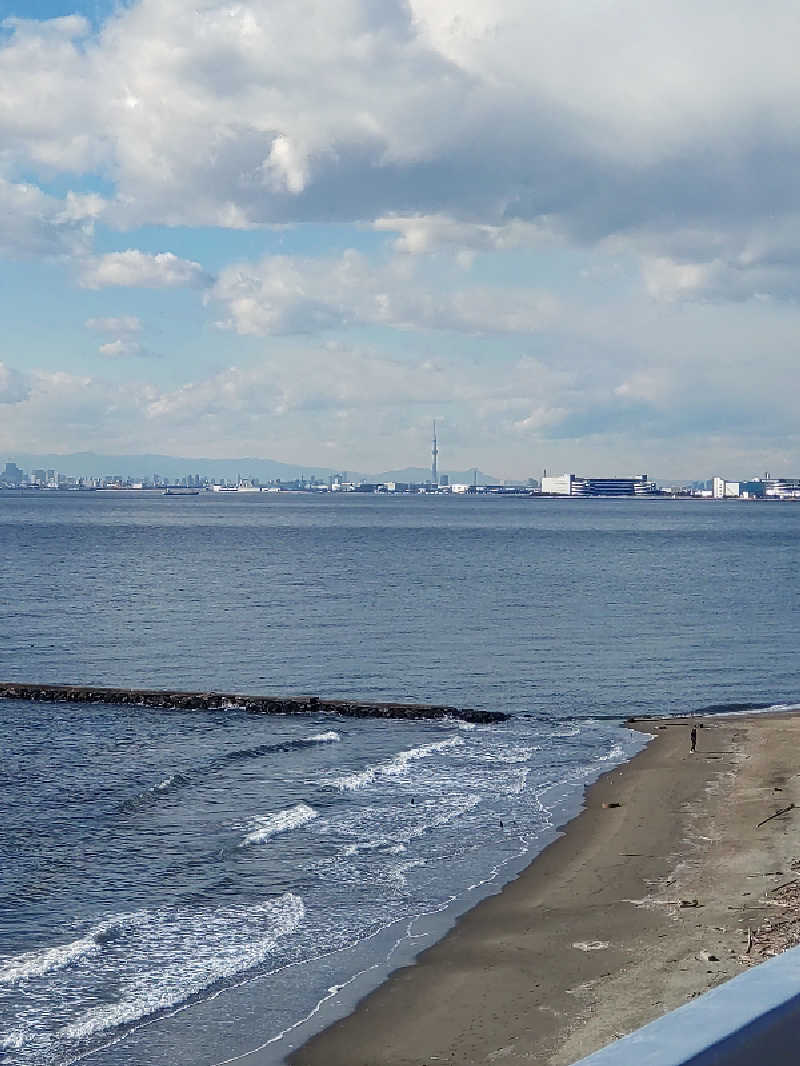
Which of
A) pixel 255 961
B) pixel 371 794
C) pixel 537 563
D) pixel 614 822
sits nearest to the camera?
pixel 255 961

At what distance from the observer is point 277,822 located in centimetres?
3128

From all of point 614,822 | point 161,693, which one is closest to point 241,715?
point 161,693

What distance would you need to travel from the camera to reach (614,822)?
3231 cm

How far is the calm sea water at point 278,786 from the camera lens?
812 inches

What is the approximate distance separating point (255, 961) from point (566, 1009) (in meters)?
5.86

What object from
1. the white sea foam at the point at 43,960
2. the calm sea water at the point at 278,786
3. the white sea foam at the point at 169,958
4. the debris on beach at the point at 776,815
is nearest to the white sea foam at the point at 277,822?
the calm sea water at the point at 278,786

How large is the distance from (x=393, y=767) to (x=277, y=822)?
8.28m

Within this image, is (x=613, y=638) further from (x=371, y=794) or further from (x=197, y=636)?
(x=371, y=794)

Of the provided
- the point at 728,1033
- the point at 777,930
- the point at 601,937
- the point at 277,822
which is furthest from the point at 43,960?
the point at 728,1033

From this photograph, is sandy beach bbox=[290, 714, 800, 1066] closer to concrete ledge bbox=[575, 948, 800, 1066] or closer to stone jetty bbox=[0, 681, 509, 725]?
stone jetty bbox=[0, 681, 509, 725]

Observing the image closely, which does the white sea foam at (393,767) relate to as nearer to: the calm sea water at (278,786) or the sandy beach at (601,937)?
the calm sea water at (278,786)

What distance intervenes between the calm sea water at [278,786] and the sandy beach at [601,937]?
3.03ft

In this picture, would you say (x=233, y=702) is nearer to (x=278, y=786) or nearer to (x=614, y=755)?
(x=278, y=786)

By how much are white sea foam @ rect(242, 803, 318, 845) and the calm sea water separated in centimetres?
12
